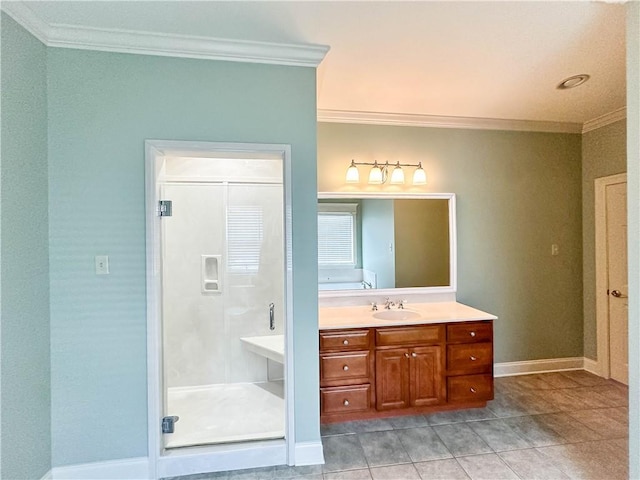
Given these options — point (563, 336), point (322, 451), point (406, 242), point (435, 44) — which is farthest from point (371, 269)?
point (563, 336)

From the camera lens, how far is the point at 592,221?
3543 millimetres

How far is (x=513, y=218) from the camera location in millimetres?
3516

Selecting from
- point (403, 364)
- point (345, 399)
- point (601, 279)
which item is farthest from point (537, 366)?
point (345, 399)

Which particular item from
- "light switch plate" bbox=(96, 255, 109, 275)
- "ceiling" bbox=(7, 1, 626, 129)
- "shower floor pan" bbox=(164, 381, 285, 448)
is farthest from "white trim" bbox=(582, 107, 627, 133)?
"light switch plate" bbox=(96, 255, 109, 275)

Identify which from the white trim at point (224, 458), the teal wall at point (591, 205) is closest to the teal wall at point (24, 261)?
the white trim at point (224, 458)

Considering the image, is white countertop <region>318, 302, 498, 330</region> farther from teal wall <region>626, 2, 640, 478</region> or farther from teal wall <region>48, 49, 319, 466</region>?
teal wall <region>48, 49, 319, 466</region>

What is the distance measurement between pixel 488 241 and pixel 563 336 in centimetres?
137

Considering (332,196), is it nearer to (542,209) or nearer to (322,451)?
(322,451)

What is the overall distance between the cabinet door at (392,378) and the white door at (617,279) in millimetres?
2372

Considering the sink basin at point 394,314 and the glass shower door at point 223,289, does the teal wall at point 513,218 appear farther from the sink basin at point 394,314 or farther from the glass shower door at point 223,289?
the glass shower door at point 223,289

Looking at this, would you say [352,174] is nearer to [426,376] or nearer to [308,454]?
[426,376]

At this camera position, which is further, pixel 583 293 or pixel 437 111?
pixel 583 293

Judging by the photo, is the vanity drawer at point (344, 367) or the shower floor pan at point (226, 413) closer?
the shower floor pan at point (226, 413)

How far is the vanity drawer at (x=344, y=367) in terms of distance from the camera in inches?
100
